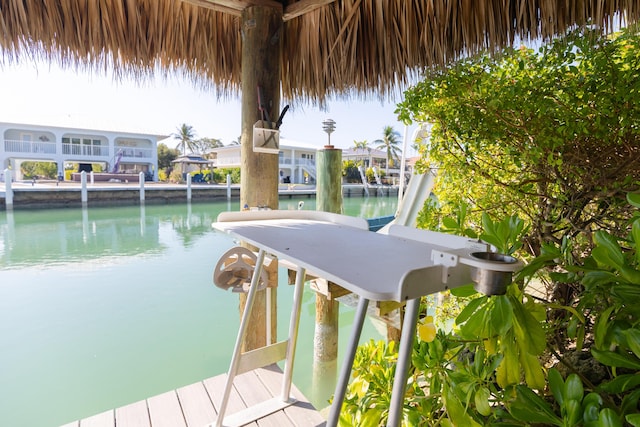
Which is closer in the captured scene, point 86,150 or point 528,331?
point 528,331

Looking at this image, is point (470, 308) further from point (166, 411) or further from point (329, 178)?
point (329, 178)

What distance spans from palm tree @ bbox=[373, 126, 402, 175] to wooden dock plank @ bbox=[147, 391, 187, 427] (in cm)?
2781

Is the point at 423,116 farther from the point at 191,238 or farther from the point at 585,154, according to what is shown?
the point at 191,238

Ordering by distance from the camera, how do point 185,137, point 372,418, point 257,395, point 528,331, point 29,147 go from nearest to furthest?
point 528,331
point 372,418
point 257,395
point 29,147
point 185,137

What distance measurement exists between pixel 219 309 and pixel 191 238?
464 centimetres

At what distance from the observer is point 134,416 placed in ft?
5.30

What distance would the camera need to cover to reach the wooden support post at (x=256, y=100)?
6.39 feet

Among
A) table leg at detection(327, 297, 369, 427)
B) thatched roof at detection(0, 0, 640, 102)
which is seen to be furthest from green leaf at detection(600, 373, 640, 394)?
thatched roof at detection(0, 0, 640, 102)

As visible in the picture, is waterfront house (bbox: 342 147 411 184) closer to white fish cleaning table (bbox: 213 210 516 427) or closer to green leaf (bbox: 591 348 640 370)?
white fish cleaning table (bbox: 213 210 516 427)

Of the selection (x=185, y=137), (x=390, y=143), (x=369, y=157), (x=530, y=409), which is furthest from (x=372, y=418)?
(x=185, y=137)

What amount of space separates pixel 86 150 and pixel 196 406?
21.5 metres

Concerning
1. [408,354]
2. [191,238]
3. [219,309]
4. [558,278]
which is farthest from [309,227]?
[191,238]

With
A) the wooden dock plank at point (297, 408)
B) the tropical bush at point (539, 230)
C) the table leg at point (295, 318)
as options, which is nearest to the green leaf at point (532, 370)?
the tropical bush at point (539, 230)

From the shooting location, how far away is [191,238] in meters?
8.88
